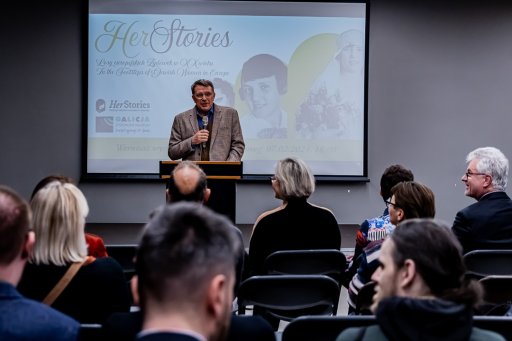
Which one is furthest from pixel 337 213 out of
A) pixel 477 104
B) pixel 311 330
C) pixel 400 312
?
pixel 400 312

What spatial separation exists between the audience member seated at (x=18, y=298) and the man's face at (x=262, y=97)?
5533mm

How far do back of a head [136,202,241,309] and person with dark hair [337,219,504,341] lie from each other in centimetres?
50

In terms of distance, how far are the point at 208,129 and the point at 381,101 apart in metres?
2.61

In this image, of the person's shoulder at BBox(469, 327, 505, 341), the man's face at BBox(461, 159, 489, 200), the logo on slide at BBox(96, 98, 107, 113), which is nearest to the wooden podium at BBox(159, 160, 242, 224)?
the man's face at BBox(461, 159, 489, 200)

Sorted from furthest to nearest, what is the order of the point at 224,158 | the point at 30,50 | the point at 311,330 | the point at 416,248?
the point at 30,50 < the point at 224,158 < the point at 311,330 < the point at 416,248

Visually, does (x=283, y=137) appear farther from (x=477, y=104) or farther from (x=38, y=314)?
(x=38, y=314)

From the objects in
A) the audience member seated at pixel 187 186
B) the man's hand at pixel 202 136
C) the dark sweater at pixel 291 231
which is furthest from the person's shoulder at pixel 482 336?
the man's hand at pixel 202 136

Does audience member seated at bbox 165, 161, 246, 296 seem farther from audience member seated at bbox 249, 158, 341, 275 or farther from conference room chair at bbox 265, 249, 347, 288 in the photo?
audience member seated at bbox 249, 158, 341, 275

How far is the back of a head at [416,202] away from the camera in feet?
10.1

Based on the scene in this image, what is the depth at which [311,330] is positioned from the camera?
1.99 metres

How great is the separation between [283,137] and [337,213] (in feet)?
3.28

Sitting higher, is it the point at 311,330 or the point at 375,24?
the point at 375,24

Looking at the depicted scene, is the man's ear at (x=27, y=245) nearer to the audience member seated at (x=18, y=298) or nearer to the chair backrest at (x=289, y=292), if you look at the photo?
the audience member seated at (x=18, y=298)

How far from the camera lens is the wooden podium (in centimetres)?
452
